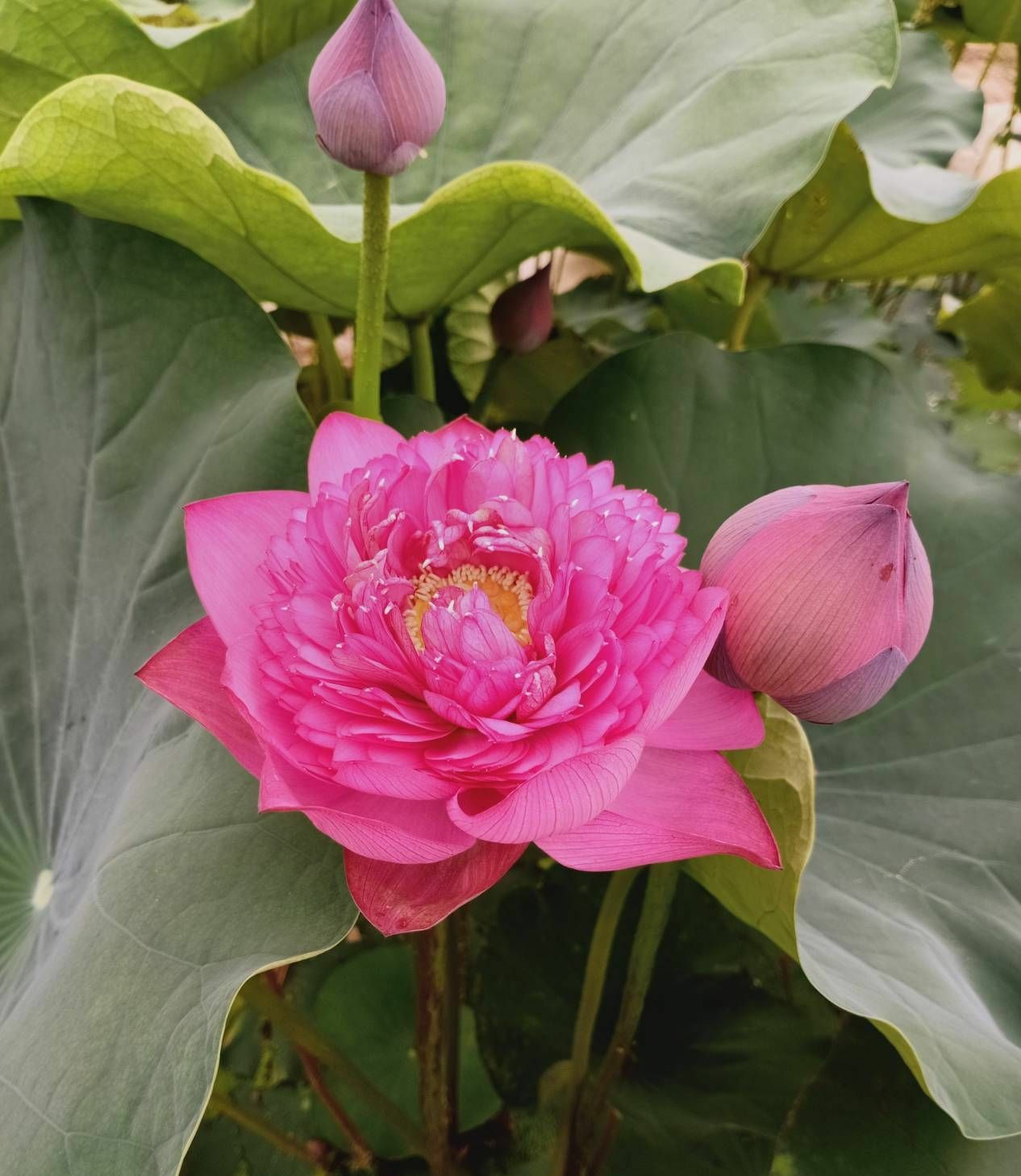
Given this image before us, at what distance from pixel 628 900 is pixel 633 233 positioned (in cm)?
49

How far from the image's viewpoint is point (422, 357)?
0.75 m

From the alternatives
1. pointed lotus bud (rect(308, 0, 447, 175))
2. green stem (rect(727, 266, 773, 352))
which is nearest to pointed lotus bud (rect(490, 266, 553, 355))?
green stem (rect(727, 266, 773, 352))

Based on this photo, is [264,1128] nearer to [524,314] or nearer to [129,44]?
[524,314]

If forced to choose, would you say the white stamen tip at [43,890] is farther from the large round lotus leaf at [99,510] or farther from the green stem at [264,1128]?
the green stem at [264,1128]

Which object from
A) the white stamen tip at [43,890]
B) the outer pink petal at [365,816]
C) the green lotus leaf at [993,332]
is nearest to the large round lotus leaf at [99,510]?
the white stamen tip at [43,890]

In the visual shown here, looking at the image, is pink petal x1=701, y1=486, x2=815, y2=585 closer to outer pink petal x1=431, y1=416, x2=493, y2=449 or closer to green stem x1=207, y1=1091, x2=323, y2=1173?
outer pink petal x1=431, y1=416, x2=493, y2=449

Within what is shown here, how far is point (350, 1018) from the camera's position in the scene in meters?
0.80

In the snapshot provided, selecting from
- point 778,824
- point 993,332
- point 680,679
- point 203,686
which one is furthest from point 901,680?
point 993,332

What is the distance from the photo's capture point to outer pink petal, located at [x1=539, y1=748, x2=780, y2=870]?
0.36 metres

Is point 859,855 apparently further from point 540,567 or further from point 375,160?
point 375,160

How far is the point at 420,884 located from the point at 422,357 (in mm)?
480

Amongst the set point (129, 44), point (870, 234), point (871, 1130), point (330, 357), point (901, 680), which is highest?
point (129, 44)

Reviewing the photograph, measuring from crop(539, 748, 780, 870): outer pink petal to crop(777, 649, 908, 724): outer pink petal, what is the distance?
0.15ft

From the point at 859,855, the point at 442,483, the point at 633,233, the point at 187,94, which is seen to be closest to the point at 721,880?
the point at 859,855
